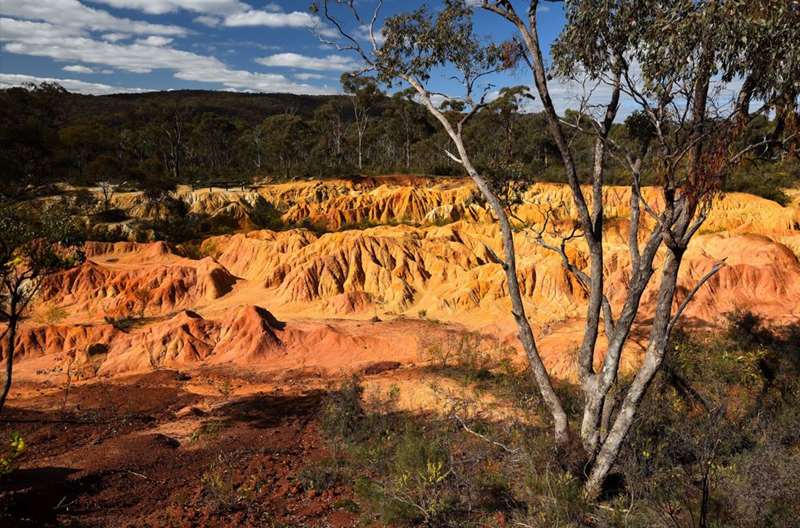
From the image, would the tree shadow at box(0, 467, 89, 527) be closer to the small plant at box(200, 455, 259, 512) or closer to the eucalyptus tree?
the small plant at box(200, 455, 259, 512)

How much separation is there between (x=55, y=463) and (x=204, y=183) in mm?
→ 52627

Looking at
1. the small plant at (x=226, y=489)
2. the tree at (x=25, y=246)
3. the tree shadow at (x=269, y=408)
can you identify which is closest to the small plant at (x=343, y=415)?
the tree shadow at (x=269, y=408)

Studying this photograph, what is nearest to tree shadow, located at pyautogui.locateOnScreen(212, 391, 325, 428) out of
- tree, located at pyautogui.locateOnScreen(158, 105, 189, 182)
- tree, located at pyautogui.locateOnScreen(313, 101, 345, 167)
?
tree, located at pyautogui.locateOnScreen(158, 105, 189, 182)

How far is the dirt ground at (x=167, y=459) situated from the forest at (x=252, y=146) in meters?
23.5

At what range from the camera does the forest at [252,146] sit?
4316cm

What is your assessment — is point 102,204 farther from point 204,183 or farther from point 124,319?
point 124,319

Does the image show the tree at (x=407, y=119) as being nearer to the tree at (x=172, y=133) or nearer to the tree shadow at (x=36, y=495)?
the tree at (x=172, y=133)

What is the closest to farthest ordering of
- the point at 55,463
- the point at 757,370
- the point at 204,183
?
the point at 55,463 < the point at 757,370 < the point at 204,183

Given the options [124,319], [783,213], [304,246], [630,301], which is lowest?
[124,319]

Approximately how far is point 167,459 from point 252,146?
7955 cm

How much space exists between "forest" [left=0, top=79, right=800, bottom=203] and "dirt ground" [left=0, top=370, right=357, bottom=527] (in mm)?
23470

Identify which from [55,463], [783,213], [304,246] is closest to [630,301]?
[55,463]

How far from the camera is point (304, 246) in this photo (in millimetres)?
36219

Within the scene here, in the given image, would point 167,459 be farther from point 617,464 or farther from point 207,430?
point 617,464
